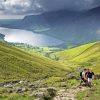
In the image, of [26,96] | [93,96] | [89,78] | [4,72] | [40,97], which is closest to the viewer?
[40,97]

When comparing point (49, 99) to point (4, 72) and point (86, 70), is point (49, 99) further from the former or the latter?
point (4, 72)

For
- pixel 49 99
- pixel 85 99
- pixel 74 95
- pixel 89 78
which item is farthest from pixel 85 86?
pixel 49 99

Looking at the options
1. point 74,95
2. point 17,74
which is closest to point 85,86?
point 74,95

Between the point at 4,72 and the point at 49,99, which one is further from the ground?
the point at 4,72

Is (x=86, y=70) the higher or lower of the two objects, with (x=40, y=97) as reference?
higher

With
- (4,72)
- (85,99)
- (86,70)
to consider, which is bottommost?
(85,99)

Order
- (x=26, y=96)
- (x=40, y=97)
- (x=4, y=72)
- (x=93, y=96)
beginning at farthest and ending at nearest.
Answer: (x=4, y=72), (x=93, y=96), (x=26, y=96), (x=40, y=97)

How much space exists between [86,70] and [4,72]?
14739cm

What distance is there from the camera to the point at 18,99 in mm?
38625

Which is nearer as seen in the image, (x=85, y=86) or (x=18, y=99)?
(x=18, y=99)

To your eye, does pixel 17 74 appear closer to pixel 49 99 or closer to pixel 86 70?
pixel 86 70

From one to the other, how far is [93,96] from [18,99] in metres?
8.93

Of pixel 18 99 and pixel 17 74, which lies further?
pixel 17 74

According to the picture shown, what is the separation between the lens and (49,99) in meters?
38.2
